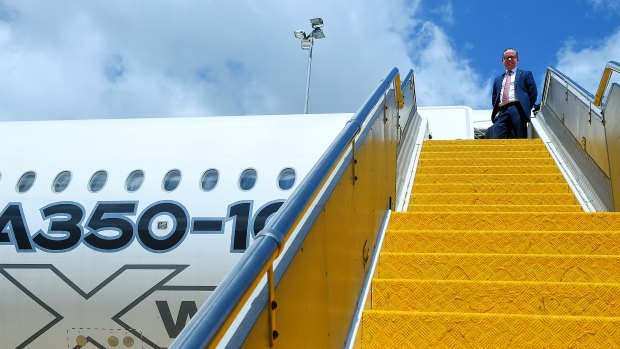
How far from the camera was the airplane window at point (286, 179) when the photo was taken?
632 centimetres

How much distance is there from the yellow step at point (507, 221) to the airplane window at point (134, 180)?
3022 mm

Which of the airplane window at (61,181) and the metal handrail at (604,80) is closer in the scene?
the metal handrail at (604,80)

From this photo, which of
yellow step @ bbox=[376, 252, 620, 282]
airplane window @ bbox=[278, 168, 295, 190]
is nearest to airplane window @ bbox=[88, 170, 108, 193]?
airplane window @ bbox=[278, 168, 295, 190]

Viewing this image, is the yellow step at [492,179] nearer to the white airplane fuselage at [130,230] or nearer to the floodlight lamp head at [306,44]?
the white airplane fuselage at [130,230]

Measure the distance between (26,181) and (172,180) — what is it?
158 cm

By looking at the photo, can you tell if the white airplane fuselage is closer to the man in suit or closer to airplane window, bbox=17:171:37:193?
airplane window, bbox=17:171:37:193

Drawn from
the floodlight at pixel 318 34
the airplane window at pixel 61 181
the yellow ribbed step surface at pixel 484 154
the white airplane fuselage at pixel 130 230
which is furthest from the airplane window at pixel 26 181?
the floodlight at pixel 318 34

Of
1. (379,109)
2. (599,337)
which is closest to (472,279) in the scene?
(599,337)

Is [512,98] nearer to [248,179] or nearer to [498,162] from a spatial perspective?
[498,162]

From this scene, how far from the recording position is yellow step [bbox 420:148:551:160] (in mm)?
7398

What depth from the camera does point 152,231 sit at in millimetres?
6184

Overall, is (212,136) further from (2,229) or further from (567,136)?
(567,136)

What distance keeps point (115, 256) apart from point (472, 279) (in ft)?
12.2

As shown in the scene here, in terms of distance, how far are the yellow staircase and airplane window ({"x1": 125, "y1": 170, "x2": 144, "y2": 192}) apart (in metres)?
2.79
